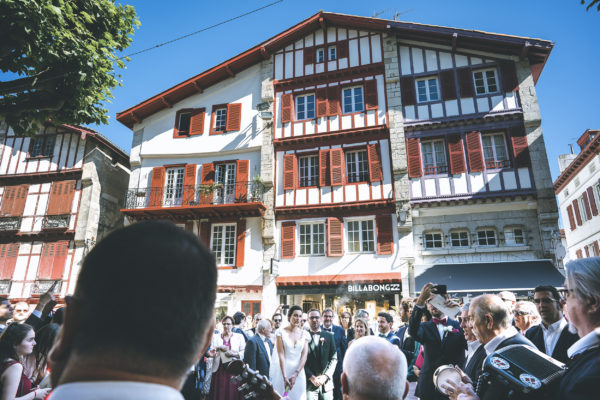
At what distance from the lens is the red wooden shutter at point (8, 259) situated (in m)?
19.4

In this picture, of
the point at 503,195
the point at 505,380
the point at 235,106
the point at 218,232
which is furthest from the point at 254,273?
the point at 505,380

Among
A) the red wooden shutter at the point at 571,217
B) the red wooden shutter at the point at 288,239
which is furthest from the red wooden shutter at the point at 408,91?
the red wooden shutter at the point at 571,217

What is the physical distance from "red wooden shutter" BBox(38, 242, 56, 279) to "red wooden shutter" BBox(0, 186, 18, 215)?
372 cm

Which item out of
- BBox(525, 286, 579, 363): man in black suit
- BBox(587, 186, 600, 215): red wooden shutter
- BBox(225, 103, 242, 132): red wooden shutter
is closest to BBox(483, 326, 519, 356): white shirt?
BBox(525, 286, 579, 363): man in black suit

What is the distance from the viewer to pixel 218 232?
17.5m

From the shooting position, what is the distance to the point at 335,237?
1579 cm

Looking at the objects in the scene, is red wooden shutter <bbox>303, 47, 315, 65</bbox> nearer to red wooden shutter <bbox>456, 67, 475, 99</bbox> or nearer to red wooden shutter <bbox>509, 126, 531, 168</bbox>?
red wooden shutter <bbox>456, 67, 475, 99</bbox>

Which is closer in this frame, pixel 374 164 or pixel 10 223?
pixel 374 164

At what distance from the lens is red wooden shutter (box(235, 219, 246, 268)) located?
1648cm

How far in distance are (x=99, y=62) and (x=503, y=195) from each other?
14100 mm

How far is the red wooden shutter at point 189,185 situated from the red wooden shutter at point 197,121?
1.89 m

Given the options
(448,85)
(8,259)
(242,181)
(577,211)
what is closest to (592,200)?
(577,211)

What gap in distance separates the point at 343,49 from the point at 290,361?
15.8 metres

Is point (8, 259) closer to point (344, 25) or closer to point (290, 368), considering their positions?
point (290, 368)
